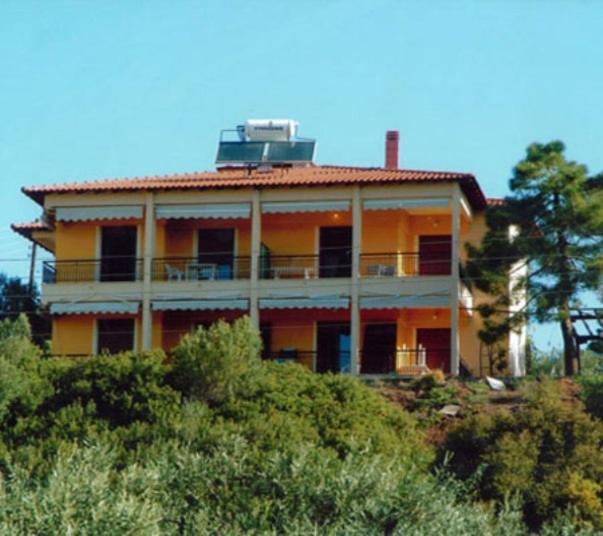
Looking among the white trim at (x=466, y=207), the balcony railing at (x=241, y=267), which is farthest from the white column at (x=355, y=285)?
the white trim at (x=466, y=207)

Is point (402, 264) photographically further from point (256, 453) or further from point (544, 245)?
point (256, 453)

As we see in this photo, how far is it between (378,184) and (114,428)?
12.7m

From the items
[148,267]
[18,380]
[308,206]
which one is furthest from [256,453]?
[148,267]

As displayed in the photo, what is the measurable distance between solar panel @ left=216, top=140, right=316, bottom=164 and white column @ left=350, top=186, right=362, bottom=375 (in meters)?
2.90

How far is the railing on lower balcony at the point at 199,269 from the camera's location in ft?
151

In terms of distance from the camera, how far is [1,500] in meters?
24.2

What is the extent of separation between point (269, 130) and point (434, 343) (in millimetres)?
7604

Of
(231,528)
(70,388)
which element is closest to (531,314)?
(70,388)

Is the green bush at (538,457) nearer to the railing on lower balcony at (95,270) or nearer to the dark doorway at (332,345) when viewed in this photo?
the dark doorway at (332,345)

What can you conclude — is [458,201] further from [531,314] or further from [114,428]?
[114,428]

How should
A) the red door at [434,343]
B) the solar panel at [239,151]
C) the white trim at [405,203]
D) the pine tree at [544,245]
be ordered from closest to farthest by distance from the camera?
the pine tree at [544,245]
the white trim at [405,203]
the red door at [434,343]
the solar panel at [239,151]

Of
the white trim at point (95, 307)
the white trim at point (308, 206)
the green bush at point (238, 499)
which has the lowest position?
the green bush at point (238, 499)

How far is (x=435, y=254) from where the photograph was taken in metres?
46.5

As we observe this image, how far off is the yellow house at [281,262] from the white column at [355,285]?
0.04m
